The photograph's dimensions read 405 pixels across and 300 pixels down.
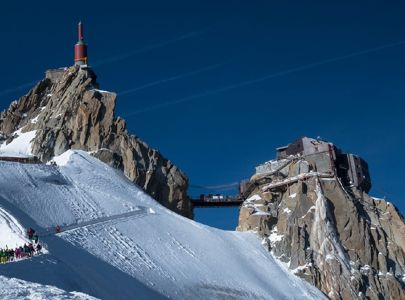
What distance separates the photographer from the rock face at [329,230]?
85438 millimetres

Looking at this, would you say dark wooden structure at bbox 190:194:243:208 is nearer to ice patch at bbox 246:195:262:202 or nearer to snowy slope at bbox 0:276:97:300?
ice patch at bbox 246:195:262:202

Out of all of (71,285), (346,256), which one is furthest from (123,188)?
(71,285)

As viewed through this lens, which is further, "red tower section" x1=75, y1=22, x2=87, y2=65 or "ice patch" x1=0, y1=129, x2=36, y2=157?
"red tower section" x1=75, y1=22, x2=87, y2=65

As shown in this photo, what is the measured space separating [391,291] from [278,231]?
51.8ft

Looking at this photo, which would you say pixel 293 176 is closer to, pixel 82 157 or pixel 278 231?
pixel 278 231

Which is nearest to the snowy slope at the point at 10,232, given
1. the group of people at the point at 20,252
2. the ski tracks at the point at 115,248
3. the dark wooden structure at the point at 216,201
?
the group of people at the point at 20,252

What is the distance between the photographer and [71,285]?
4281 centimetres

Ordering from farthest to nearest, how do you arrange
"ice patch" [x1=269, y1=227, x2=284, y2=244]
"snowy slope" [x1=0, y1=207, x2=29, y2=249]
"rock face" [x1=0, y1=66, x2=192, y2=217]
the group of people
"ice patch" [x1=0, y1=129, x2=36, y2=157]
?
"ice patch" [x1=0, y1=129, x2=36, y2=157], "rock face" [x1=0, y1=66, x2=192, y2=217], "ice patch" [x1=269, y1=227, x2=284, y2=244], "snowy slope" [x1=0, y1=207, x2=29, y2=249], the group of people

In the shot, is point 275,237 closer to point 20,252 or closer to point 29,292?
point 20,252

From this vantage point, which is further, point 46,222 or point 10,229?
point 46,222

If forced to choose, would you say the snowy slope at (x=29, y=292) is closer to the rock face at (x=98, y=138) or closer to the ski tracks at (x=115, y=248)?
the ski tracks at (x=115, y=248)

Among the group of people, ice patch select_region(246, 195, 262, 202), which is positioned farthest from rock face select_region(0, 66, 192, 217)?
the group of people

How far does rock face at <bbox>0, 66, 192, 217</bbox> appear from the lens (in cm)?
9775

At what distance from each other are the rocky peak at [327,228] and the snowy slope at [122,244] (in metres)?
3.41
